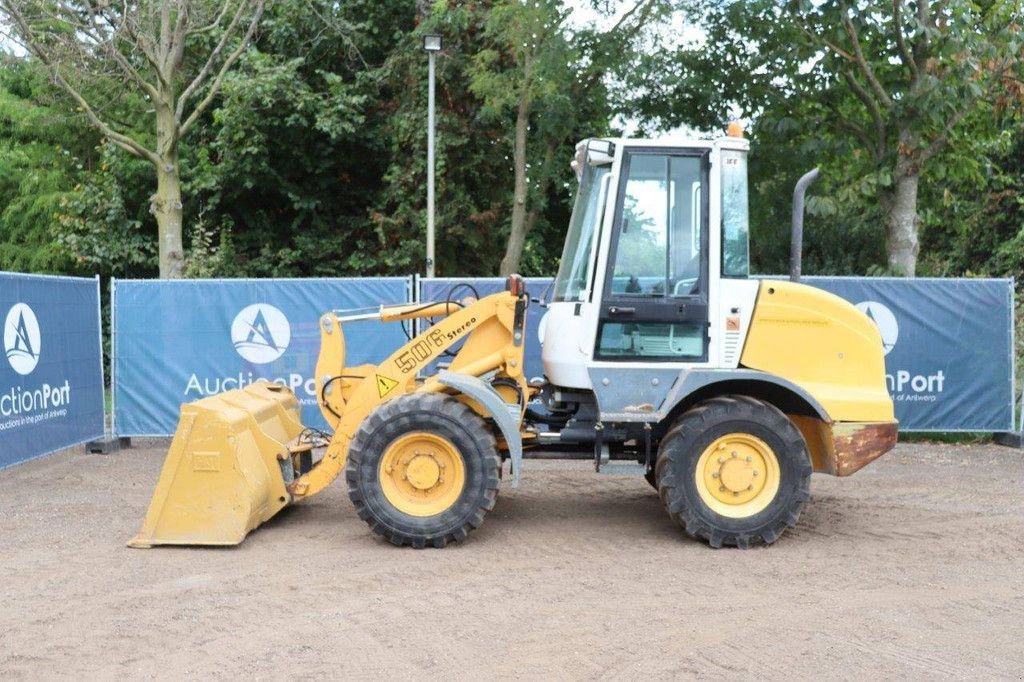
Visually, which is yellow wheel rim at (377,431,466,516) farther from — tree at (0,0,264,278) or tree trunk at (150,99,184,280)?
tree trunk at (150,99,184,280)

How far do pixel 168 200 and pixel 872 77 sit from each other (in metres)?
11.8

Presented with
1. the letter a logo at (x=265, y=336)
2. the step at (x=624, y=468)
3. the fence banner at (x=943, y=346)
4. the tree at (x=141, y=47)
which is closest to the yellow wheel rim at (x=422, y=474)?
the step at (x=624, y=468)

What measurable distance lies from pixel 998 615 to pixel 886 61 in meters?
12.0

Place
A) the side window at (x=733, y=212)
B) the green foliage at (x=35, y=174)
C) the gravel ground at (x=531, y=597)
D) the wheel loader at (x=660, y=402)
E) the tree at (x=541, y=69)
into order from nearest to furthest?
the gravel ground at (x=531, y=597) → the wheel loader at (x=660, y=402) → the side window at (x=733, y=212) → the tree at (x=541, y=69) → the green foliage at (x=35, y=174)

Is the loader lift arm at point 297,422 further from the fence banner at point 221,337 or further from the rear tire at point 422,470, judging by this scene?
the fence banner at point 221,337

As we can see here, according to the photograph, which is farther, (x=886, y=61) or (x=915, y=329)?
(x=886, y=61)

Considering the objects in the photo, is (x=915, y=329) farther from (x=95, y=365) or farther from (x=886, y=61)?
(x=95, y=365)

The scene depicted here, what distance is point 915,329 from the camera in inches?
494

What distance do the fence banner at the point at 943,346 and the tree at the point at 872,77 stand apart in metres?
3.34

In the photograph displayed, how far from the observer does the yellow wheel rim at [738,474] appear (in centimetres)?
766

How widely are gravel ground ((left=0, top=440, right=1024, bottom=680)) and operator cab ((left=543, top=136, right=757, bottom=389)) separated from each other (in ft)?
4.80

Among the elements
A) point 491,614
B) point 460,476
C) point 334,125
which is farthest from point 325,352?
point 334,125

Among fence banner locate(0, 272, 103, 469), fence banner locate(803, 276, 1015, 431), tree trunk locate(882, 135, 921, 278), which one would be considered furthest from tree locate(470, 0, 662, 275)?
fence banner locate(0, 272, 103, 469)

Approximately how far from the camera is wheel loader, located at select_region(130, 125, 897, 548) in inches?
298
